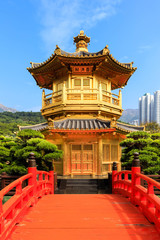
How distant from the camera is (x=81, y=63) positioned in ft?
40.4

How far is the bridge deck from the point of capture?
3.41m

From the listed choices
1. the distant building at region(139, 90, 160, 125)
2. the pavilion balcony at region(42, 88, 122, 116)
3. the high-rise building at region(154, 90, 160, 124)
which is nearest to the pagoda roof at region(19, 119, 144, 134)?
the pavilion balcony at region(42, 88, 122, 116)

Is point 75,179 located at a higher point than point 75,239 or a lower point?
lower

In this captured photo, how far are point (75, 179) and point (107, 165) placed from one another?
2679 millimetres

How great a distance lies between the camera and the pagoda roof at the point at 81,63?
38.9 feet

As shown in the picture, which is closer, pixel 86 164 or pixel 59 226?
pixel 59 226

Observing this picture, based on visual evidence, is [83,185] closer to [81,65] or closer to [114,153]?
[114,153]

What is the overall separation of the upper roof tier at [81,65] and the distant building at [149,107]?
379 ft

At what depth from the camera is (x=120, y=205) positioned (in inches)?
207

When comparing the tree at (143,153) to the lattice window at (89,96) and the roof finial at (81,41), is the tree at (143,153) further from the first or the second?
the roof finial at (81,41)

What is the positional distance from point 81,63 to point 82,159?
705cm

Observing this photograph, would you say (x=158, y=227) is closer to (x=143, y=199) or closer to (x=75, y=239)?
(x=143, y=199)

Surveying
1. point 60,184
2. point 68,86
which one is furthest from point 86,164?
point 68,86

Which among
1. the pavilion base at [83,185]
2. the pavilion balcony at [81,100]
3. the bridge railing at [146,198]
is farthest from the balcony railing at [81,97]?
the bridge railing at [146,198]
